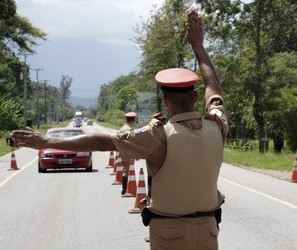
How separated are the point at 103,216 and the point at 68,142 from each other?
8141 millimetres

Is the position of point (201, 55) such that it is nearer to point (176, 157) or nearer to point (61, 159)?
point (176, 157)

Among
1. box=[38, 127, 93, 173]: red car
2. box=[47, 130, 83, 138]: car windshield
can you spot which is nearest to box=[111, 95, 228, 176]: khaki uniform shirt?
box=[38, 127, 93, 173]: red car

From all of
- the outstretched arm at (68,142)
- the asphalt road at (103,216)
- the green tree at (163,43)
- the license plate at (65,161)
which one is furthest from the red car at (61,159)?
the green tree at (163,43)

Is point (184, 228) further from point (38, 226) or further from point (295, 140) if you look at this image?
point (295, 140)

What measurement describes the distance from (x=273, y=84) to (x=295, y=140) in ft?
24.5

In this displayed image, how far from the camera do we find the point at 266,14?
34.4m

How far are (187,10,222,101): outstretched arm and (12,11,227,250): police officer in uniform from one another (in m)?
0.45

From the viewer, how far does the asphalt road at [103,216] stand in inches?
362

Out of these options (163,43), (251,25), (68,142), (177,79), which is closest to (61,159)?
(251,25)

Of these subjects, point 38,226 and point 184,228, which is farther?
point 38,226

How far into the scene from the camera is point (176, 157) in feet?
11.9

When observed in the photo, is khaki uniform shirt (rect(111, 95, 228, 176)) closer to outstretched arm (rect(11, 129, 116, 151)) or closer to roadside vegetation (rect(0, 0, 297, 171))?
outstretched arm (rect(11, 129, 116, 151))

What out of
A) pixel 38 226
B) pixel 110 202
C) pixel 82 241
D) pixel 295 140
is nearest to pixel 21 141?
pixel 82 241

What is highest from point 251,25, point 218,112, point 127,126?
point 251,25
